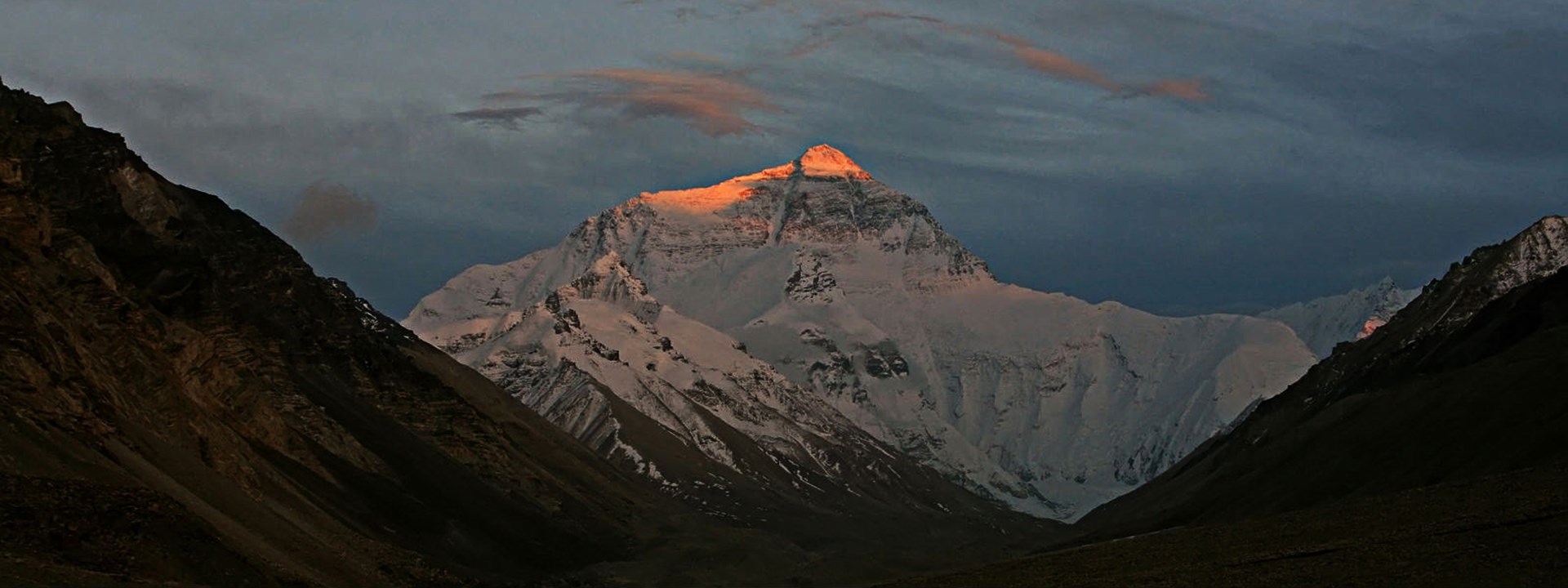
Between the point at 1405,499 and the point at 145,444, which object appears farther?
the point at 145,444

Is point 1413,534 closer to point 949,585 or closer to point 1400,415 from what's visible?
point 949,585

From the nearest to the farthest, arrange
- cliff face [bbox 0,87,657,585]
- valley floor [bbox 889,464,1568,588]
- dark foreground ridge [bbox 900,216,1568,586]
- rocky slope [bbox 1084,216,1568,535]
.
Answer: valley floor [bbox 889,464,1568,588] → dark foreground ridge [bbox 900,216,1568,586] → cliff face [bbox 0,87,657,585] → rocky slope [bbox 1084,216,1568,535]

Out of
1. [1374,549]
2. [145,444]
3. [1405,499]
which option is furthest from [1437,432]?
[145,444]

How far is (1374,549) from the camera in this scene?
89.3m

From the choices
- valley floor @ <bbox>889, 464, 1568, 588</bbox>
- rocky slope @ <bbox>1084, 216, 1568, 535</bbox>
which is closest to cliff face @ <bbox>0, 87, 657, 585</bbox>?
valley floor @ <bbox>889, 464, 1568, 588</bbox>

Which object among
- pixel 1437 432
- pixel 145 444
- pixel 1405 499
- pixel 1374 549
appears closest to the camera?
pixel 1374 549

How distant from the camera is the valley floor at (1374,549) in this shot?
260 feet

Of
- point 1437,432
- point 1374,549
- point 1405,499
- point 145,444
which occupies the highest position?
point 145,444

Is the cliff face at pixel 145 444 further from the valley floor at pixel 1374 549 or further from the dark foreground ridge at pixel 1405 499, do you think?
the valley floor at pixel 1374 549

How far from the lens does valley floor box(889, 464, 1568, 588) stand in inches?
3125

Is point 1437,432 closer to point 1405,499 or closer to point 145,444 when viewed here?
point 1405,499

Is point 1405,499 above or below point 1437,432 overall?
below

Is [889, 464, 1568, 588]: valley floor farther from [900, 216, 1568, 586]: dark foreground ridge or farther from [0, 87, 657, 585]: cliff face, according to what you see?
[0, 87, 657, 585]: cliff face

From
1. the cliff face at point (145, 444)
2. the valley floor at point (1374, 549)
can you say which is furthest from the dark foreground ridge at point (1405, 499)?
the cliff face at point (145, 444)
